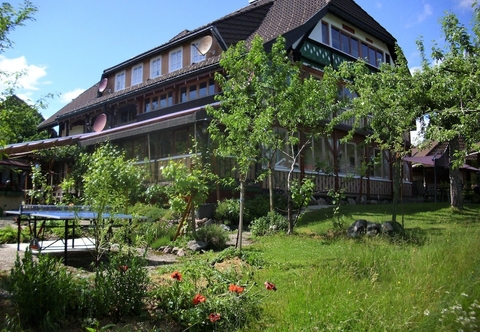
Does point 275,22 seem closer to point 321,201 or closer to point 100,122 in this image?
point 321,201

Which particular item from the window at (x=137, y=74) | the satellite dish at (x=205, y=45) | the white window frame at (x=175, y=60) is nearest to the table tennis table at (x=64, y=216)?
the satellite dish at (x=205, y=45)

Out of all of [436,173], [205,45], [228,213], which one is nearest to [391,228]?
[228,213]

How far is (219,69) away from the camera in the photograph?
64.3ft

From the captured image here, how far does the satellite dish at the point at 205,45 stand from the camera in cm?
2114

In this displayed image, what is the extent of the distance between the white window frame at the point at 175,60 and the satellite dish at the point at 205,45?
1.74m

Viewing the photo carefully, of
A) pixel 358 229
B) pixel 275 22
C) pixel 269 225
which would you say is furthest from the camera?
pixel 275 22

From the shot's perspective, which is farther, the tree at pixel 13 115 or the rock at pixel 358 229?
the rock at pixel 358 229

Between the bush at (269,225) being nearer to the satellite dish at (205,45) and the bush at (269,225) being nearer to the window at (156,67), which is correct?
the satellite dish at (205,45)

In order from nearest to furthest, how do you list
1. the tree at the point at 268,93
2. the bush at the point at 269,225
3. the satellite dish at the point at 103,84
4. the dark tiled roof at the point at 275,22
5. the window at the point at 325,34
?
the tree at the point at 268,93 < the bush at the point at 269,225 < the dark tiled roof at the point at 275,22 < the window at the point at 325,34 < the satellite dish at the point at 103,84

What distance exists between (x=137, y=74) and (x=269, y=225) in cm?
1730

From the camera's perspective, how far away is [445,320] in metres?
3.77

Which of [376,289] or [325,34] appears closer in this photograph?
[376,289]

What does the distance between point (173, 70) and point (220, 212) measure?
40.0ft

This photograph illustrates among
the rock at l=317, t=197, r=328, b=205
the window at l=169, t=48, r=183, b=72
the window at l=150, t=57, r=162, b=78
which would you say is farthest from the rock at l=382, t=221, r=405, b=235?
the window at l=150, t=57, r=162, b=78
